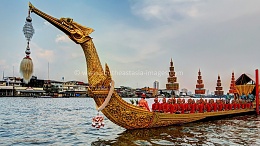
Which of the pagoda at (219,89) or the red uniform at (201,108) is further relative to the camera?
the pagoda at (219,89)

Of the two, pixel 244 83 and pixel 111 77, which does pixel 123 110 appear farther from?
pixel 244 83

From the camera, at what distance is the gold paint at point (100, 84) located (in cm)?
874

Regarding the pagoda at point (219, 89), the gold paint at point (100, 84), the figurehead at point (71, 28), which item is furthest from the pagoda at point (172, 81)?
the pagoda at point (219, 89)

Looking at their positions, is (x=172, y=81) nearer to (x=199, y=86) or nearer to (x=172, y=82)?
(x=172, y=82)

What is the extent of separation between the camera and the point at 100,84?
9352 millimetres

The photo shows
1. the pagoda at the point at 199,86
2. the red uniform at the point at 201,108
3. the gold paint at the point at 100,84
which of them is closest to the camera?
the gold paint at the point at 100,84

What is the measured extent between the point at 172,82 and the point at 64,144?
14.1m

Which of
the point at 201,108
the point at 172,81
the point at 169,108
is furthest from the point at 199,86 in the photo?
the point at 169,108

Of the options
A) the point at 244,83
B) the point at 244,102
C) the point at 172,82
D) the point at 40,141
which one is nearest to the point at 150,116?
the point at 40,141

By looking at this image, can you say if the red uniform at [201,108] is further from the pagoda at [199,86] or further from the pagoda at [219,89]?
the pagoda at [219,89]

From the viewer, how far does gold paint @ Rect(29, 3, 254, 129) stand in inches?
344

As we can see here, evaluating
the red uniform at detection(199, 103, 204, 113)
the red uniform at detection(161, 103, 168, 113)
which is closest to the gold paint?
the red uniform at detection(161, 103, 168, 113)

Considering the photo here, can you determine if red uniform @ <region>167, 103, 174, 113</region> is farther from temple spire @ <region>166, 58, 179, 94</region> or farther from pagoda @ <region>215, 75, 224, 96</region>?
pagoda @ <region>215, 75, 224, 96</region>

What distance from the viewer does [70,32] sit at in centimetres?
875
